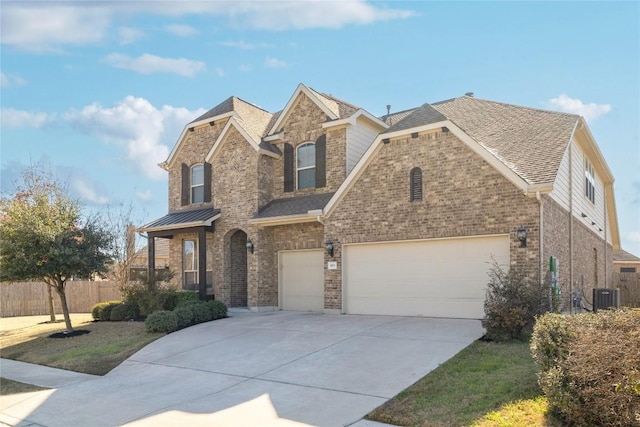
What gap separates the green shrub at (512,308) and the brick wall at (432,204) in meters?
1.15

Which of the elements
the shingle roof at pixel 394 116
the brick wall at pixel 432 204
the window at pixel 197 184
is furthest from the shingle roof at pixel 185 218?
the shingle roof at pixel 394 116

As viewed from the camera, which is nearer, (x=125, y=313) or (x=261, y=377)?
(x=261, y=377)

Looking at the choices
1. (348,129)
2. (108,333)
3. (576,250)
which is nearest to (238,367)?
(108,333)

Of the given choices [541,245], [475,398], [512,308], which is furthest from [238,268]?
[475,398]

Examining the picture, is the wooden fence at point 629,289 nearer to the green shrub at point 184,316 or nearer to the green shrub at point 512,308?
the green shrub at point 512,308

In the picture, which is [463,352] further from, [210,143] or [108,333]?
[210,143]

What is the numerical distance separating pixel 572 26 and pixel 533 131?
12.9ft

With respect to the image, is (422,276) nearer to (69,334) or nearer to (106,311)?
(69,334)

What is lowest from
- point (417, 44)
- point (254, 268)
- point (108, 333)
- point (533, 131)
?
point (108, 333)

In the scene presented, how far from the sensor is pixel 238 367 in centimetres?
1015

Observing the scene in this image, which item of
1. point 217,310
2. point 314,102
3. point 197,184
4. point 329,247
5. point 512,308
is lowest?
point 217,310

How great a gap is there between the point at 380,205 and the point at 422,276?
94.8 inches

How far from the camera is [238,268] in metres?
20.1

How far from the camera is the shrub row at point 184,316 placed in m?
14.4
